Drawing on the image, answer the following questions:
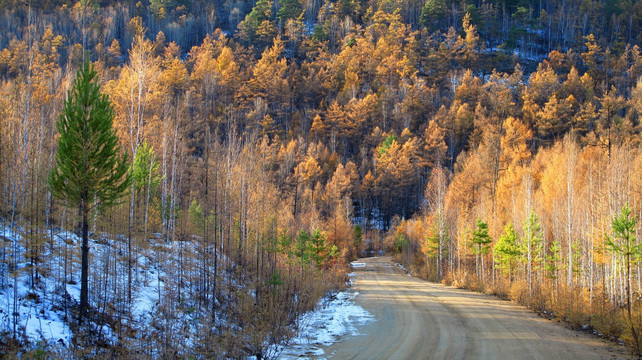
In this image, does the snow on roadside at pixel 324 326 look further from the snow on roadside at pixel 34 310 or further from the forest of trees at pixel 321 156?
the snow on roadside at pixel 34 310

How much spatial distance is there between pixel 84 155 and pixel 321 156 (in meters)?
75.5

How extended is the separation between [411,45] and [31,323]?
13334 cm

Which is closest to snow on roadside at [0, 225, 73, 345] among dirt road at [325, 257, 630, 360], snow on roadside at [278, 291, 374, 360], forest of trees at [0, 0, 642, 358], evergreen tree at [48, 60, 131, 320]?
forest of trees at [0, 0, 642, 358]

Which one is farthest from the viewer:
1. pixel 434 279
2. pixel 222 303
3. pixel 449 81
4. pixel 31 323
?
pixel 449 81

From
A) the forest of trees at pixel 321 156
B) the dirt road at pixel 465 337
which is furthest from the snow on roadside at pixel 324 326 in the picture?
the forest of trees at pixel 321 156

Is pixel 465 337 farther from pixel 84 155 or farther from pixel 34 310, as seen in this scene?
pixel 84 155

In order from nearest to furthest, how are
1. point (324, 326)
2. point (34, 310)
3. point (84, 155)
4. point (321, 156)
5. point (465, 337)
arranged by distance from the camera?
point (34, 310) → point (84, 155) → point (465, 337) → point (324, 326) → point (321, 156)

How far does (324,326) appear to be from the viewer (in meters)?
13.6

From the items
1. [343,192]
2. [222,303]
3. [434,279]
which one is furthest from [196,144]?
[222,303]

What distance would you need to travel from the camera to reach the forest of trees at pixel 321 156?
14.6m

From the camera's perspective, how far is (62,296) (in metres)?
10.8

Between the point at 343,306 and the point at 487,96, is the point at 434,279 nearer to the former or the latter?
the point at 343,306

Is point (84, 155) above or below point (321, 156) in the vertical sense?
below

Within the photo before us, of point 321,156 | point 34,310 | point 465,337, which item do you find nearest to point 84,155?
point 34,310
